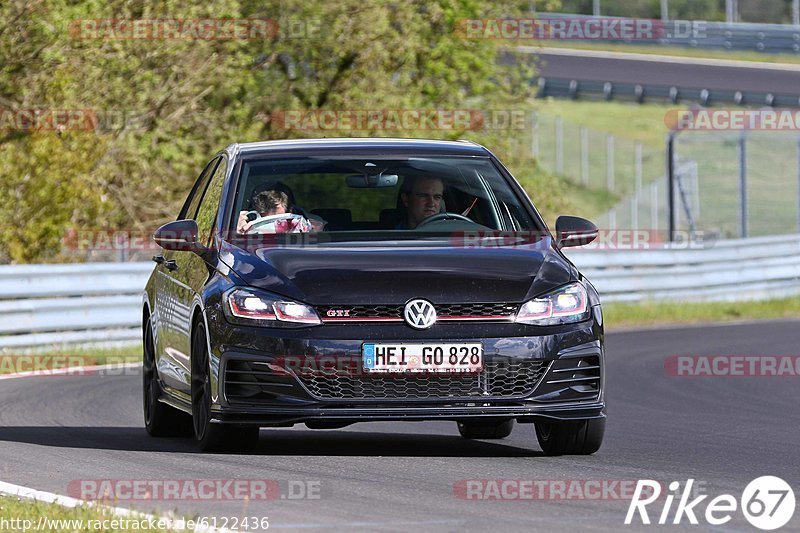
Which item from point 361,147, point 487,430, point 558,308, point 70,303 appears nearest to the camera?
point 558,308

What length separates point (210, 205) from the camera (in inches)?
399

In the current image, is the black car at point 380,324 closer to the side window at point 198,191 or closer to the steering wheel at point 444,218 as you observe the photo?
the steering wheel at point 444,218

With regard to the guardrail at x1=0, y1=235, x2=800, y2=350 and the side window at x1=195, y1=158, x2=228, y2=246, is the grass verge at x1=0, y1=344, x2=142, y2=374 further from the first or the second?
the side window at x1=195, y1=158, x2=228, y2=246

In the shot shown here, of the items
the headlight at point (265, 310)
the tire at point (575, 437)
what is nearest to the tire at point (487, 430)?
the tire at point (575, 437)

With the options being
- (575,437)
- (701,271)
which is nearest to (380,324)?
(575,437)

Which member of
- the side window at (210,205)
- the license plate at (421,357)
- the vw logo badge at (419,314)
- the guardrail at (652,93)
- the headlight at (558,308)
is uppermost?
the side window at (210,205)

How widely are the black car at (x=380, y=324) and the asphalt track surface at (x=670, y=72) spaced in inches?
1852

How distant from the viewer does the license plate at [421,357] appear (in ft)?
27.5

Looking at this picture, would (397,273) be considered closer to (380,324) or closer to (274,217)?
(380,324)

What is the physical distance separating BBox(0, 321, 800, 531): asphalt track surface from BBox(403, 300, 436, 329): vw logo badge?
68 centimetres

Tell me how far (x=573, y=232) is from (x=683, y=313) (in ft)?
47.3

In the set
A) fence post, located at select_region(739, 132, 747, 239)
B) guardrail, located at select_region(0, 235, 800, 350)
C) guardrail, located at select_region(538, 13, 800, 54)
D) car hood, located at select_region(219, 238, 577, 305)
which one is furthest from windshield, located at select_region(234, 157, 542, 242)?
guardrail, located at select_region(538, 13, 800, 54)

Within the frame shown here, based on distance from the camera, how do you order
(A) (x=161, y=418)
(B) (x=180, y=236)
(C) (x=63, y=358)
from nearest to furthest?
1. (B) (x=180, y=236)
2. (A) (x=161, y=418)
3. (C) (x=63, y=358)

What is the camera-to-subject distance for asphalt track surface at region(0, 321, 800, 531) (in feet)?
22.9
